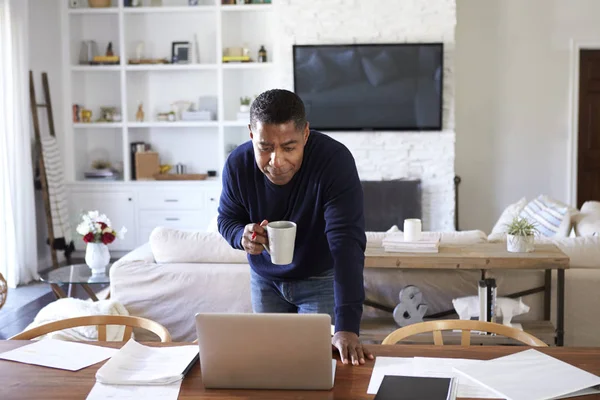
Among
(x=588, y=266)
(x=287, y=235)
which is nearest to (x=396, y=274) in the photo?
(x=588, y=266)

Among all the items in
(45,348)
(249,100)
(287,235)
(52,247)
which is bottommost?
(52,247)

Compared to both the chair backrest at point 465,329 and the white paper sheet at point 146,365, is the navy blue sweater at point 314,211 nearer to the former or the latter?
the chair backrest at point 465,329

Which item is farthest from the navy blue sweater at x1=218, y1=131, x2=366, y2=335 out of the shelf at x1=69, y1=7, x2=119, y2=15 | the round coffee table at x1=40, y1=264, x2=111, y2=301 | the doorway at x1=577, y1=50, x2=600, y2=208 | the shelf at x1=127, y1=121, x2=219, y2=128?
the doorway at x1=577, y1=50, x2=600, y2=208

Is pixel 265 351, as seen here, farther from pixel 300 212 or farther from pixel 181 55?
pixel 181 55

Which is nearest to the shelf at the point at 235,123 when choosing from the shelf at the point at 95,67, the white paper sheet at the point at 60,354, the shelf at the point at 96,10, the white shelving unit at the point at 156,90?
the white shelving unit at the point at 156,90

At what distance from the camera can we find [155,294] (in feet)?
12.1

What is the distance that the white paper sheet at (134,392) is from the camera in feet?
5.38

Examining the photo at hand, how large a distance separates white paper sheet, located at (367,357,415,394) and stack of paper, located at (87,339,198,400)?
0.43 metres

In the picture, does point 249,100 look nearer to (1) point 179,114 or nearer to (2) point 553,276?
(1) point 179,114

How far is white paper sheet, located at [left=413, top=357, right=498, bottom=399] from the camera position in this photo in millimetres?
1631

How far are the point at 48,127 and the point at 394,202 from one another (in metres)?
3.19

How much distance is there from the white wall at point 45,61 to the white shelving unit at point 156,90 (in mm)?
78

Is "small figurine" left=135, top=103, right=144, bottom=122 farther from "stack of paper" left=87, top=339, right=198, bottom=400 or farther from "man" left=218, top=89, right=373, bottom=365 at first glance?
"stack of paper" left=87, top=339, right=198, bottom=400

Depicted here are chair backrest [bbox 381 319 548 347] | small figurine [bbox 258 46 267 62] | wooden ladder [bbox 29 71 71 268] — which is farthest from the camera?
small figurine [bbox 258 46 267 62]
